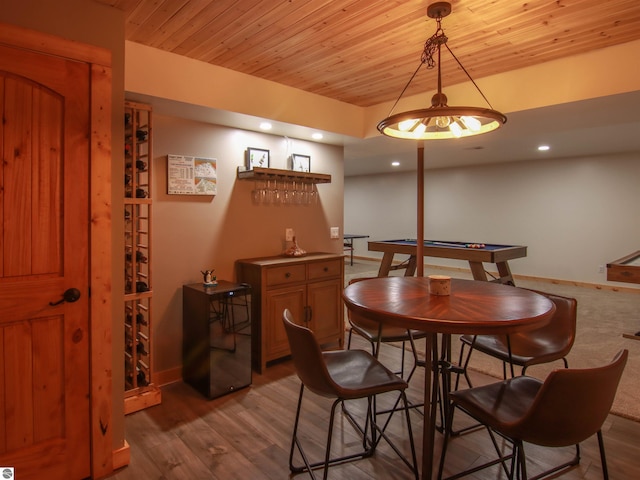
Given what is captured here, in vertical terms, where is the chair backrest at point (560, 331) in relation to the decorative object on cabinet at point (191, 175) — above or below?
below

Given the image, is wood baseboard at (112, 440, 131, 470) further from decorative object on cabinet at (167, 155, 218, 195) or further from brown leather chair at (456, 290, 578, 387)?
brown leather chair at (456, 290, 578, 387)

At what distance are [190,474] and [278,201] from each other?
8.05ft

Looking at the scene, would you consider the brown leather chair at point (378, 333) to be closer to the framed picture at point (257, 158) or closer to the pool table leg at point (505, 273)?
the framed picture at point (257, 158)

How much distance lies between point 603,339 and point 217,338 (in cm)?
389

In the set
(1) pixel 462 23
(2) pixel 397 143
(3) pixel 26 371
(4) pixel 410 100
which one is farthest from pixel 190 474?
(2) pixel 397 143

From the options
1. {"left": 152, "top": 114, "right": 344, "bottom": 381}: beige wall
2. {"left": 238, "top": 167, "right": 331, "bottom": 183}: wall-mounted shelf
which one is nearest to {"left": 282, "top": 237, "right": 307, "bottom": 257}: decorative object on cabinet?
{"left": 152, "top": 114, "right": 344, "bottom": 381}: beige wall

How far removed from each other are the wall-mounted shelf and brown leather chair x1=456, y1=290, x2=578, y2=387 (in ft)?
6.85

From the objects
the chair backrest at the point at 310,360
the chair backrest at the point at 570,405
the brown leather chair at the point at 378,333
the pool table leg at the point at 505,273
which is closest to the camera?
the chair backrest at the point at 570,405

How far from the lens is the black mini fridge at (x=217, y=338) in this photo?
9.13 feet

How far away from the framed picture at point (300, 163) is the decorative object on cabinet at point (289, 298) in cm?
89

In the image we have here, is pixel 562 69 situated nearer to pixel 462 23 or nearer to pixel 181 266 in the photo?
pixel 462 23

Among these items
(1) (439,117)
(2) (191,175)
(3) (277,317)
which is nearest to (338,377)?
(1) (439,117)

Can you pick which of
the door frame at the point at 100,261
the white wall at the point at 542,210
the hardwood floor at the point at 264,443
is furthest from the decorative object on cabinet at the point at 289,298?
the white wall at the point at 542,210

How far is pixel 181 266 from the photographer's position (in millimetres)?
3135
